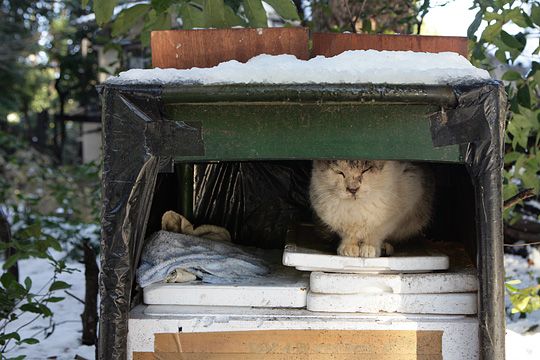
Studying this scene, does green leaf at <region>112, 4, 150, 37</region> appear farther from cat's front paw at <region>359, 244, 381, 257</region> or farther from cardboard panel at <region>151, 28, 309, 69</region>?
cat's front paw at <region>359, 244, 381, 257</region>

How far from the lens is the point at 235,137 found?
1.66 metres

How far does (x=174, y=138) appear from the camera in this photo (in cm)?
167

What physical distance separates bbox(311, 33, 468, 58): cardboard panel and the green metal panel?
317 millimetres

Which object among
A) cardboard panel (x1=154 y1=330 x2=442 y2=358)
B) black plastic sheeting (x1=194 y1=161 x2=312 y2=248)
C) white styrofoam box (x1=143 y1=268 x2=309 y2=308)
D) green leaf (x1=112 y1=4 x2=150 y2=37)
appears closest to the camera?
cardboard panel (x1=154 y1=330 x2=442 y2=358)

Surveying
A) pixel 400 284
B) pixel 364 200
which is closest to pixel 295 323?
pixel 400 284

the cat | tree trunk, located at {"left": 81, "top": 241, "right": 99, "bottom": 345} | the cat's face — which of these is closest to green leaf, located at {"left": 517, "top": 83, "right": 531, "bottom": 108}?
the cat

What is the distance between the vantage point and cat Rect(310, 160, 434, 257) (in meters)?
2.09

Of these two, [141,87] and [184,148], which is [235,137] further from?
[141,87]

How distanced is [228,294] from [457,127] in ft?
2.76

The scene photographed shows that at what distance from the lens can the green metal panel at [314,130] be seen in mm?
1633

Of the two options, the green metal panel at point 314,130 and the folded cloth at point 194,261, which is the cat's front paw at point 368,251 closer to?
the folded cloth at point 194,261

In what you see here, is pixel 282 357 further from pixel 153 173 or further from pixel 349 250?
pixel 153 173

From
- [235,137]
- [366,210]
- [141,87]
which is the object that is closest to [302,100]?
[235,137]

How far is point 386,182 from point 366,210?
0.42 feet
